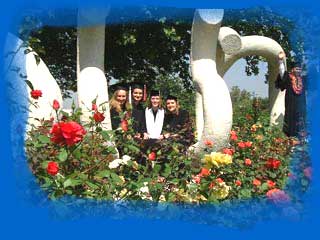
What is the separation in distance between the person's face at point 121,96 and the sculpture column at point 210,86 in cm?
70

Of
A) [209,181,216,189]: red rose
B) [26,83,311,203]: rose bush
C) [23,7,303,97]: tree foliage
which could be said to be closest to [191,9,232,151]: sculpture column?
[26,83,311,203]: rose bush

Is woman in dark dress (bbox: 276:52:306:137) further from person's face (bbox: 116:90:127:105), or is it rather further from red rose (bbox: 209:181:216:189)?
red rose (bbox: 209:181:216:189)

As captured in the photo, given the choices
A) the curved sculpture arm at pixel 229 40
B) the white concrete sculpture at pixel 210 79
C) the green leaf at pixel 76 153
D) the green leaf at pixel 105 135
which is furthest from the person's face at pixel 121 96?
the green leaf at pixel 76 153

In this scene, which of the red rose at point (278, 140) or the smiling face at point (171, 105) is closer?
the red rose at point (278, 140)

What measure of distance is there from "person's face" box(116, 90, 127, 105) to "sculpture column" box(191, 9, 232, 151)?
70cm

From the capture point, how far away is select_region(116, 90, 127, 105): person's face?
4.32 metres

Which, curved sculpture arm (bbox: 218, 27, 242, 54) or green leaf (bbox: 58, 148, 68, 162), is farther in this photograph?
curved sculpture arm (bbox: 218, 27, 242, 54)

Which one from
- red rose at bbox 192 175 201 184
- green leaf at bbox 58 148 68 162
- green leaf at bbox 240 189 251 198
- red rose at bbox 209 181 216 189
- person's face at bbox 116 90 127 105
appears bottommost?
green leaf at bbox 240 189 251 198

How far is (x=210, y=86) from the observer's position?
15.2ft

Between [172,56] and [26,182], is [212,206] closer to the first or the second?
[26,182]

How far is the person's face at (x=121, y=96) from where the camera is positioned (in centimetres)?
432

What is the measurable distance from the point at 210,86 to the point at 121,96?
31.7 inches

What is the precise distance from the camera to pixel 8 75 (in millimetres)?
1859

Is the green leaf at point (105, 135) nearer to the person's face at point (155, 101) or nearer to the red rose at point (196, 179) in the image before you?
the red rose at point (196, 179)
